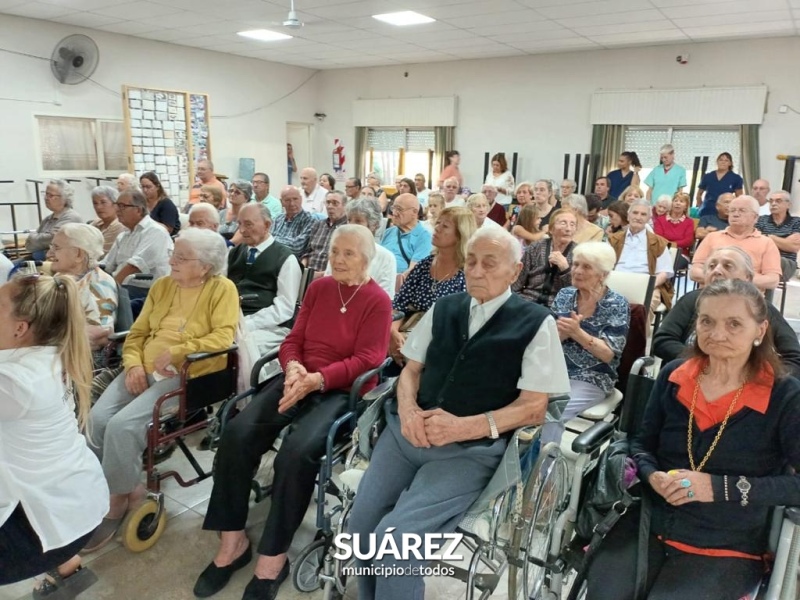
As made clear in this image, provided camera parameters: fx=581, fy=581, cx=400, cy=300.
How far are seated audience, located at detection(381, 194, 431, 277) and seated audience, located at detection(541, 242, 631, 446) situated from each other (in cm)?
166

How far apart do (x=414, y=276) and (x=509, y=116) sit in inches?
255

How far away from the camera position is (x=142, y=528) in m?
2.12

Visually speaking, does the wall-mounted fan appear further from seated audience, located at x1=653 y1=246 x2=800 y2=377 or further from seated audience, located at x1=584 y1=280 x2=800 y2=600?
seated audience, located at x1=584 y1=280 x2=800 y2=600

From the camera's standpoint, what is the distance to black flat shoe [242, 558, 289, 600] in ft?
6.05

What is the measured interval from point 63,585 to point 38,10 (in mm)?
6484

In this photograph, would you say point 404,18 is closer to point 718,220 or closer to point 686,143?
point 718,220

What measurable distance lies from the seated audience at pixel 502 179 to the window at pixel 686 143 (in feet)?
5.49

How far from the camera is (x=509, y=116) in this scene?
869 centimetres

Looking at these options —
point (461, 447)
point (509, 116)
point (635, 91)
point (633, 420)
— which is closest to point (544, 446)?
point (461, 447)

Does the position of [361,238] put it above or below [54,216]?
above

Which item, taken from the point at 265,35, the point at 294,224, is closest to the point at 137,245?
the point at 294,224

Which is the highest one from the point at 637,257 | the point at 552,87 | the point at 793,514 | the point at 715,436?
the point at 552,87

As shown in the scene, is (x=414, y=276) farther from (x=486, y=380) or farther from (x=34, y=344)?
(x=34, y=344)

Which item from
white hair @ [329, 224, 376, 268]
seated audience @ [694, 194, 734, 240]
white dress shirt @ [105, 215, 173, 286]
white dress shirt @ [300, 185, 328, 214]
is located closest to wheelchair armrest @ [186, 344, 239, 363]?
white hair @ [329, 224, 376, 268]
